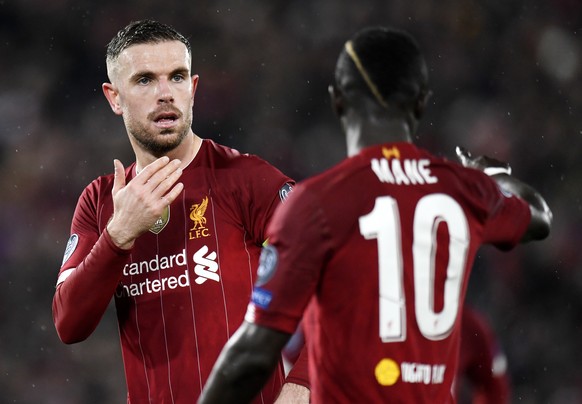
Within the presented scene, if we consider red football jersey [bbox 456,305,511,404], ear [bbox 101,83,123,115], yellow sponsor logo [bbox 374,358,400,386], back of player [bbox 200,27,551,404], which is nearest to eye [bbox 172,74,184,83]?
ear [bbox 101,83,123,115]

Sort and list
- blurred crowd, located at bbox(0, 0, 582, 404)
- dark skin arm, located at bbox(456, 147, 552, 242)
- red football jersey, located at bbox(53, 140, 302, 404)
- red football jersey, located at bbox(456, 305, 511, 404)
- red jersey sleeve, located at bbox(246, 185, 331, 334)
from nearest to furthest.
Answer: red jersey sleeve, located at bbox(246, 185, 331, 334) < dark skin arm, located at bbox(456, 147, 552, 242) < red football jersey, located at bbox(53, 140, 302, 404) < red football jersey, located at bbox(456, 305, 511, 404) < blurred crowd, located at bbox(0, 0, 582, 404)

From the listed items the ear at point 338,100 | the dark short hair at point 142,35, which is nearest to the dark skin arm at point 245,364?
the ear at point 338,100

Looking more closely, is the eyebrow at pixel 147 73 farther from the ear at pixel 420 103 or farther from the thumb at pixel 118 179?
the ear at pixel 420 103

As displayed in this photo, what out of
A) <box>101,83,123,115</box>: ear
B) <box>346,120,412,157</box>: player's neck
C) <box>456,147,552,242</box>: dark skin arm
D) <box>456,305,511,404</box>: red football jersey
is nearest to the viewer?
<box>346,120,412,157</box>: player's neck

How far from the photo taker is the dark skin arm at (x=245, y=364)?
2090 mm

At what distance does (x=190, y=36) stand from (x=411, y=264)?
513 centimetres

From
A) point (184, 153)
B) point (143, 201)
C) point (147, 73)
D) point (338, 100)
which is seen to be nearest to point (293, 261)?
point (338, 100)

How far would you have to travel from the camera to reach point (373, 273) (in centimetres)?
211

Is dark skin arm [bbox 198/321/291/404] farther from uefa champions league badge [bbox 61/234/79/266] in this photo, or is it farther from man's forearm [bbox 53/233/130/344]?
uefa champions league badge [bbox 61/234/79/266]

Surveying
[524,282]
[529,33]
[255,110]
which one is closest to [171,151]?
[255,110]

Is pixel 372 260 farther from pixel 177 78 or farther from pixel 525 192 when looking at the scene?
pixel 177 78

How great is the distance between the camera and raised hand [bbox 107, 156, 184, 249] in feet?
9.80

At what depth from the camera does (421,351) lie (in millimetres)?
2178

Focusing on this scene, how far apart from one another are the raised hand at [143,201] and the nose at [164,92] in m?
0.29
